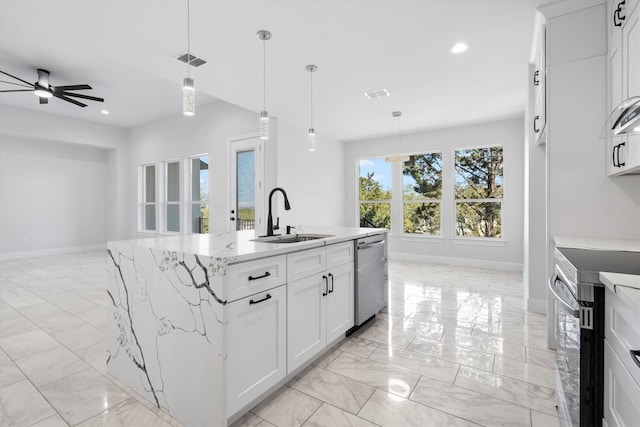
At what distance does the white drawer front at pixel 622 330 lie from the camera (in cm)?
85

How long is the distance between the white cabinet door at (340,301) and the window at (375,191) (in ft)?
13.9

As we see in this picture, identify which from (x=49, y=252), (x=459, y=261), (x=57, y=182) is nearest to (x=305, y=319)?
(x=459, y=261)

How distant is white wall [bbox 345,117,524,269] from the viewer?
532 cm

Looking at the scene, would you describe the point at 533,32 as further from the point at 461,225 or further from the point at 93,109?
the point at 93,109

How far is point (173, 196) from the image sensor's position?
716cm

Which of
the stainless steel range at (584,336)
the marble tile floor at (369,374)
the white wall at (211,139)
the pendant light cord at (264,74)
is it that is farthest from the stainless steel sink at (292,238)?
the white wall at (211,139)

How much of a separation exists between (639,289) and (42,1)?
386 centimetres

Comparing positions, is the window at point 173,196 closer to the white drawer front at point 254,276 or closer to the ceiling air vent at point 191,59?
the ceiling air vent at point 191,59

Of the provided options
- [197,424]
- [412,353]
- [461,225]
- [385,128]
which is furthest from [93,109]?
[461,225]

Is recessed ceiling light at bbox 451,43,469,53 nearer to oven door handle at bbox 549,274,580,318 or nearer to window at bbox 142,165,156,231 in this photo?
oven door handle at bbox 549,274,580,318

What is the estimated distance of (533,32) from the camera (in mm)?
2705

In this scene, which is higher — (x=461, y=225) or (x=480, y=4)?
(x=480, y=4)

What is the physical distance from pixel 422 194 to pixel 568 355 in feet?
17.1

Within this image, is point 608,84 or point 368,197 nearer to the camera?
point 608,84
